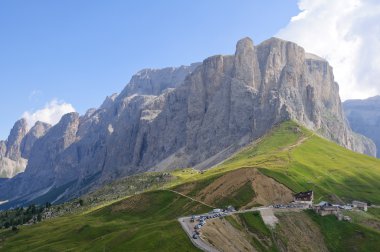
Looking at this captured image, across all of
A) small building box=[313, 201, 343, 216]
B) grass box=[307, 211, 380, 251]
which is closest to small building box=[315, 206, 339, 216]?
small building box=[313, 201, 343, 216]

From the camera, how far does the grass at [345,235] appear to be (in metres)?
169

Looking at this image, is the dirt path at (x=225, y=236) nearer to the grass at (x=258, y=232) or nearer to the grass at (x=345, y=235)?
the grass at (x=258, y=232)

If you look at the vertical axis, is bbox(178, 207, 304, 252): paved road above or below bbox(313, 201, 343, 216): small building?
above

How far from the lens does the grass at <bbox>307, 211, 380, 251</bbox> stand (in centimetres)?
16938

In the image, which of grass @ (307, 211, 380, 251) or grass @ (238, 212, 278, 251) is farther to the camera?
grass @ (307, 211, 380, 251)

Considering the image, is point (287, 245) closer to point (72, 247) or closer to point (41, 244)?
point (72, 247)


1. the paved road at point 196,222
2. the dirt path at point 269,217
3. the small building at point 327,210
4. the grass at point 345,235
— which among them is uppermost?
the paved road at point 196,222

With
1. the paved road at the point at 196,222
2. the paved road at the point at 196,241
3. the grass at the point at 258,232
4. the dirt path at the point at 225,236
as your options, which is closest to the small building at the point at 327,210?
the paved road at the point at 196,222

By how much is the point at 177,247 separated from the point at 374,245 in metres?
77.6

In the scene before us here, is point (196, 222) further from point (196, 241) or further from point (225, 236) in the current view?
point (196, 241)

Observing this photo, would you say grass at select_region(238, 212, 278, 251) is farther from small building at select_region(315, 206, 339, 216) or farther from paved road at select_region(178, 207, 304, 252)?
small building at select_region(315, 206, 339, 216)

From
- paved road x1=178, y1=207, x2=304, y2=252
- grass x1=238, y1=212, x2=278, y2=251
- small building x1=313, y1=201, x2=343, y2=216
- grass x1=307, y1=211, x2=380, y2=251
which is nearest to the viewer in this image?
paved road x1=178, y1=207, x2=304, y2=252

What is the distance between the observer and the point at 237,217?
166750mm

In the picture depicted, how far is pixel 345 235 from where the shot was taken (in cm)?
17550
